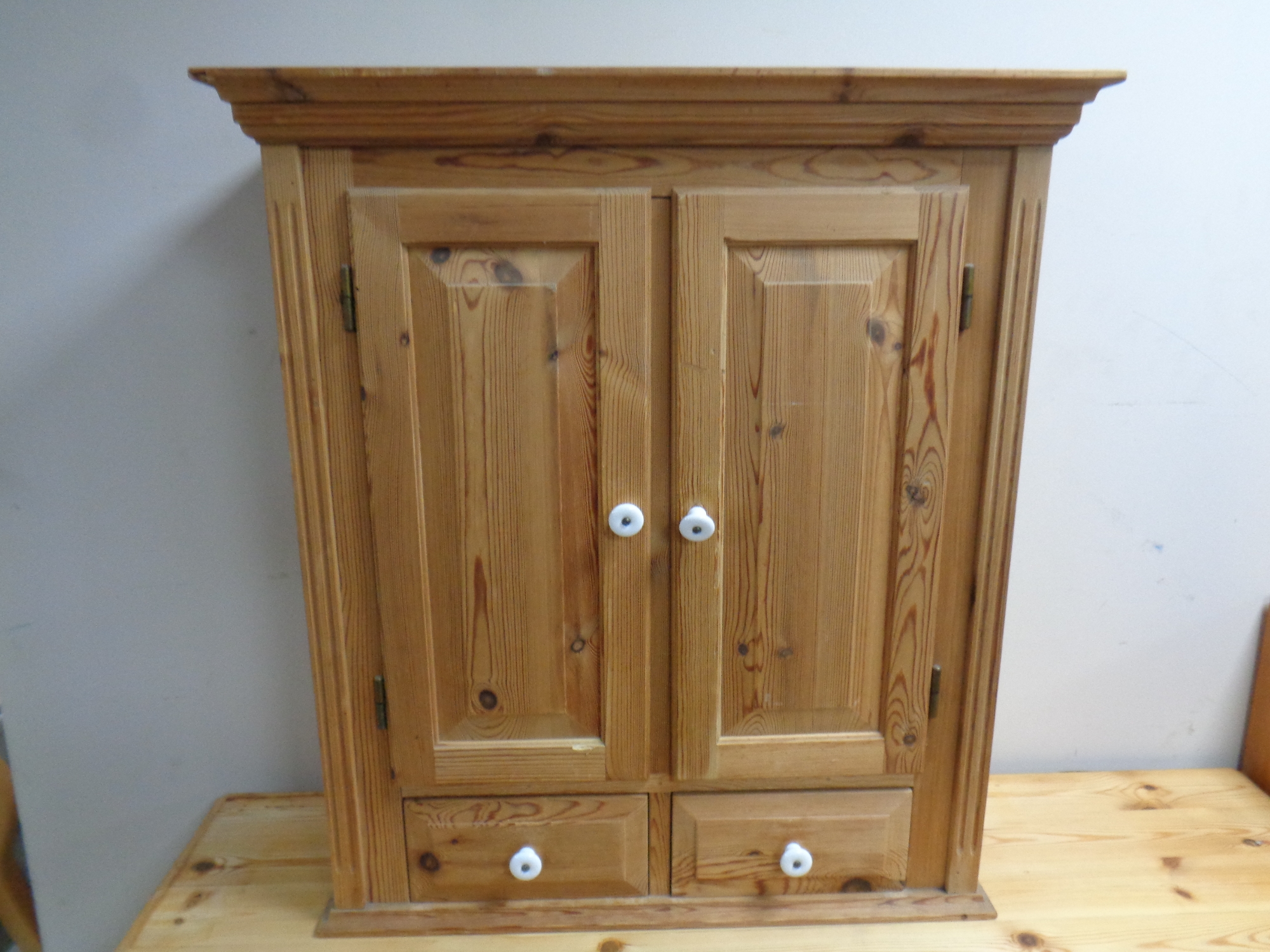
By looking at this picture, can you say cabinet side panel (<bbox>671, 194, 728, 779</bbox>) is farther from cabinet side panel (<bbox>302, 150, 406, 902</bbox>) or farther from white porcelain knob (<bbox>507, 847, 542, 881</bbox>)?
cabinet side panel (<bbox>302, 150, 406, 902</bbox>)

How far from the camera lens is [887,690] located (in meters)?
0.86

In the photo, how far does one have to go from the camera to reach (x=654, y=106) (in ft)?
2.32

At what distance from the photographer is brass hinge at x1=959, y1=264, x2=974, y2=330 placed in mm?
767

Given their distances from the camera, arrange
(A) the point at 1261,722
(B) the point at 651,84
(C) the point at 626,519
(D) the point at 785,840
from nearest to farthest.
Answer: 1. (B) the point at 651,84
2. (C) the point at 626,519
3. (D) the point at 785,840
4. (A) the point at 1261,722

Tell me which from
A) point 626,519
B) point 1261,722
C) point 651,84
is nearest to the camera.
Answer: point 651,84

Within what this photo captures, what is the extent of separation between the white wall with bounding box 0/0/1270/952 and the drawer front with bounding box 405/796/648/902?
41 cm

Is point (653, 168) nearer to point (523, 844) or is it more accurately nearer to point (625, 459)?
point (625, 459)

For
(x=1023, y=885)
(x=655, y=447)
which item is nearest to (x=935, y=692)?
(x=1023, y=885)

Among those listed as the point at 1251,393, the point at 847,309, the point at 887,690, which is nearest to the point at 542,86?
the point at 847,309

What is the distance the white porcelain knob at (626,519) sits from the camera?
2.59 ft

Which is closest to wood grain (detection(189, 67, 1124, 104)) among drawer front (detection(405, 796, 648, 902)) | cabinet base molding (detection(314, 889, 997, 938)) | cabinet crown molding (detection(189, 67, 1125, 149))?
cabinet crown molding (detection(189, 67, 1125, 149))

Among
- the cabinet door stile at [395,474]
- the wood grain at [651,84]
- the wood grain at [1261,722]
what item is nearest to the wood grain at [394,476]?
the cabinet door stile at [395,474]

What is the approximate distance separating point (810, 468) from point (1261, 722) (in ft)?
3.41

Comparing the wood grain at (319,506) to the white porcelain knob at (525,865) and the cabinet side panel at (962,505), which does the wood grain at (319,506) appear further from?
the cabinet side panel at (962,505)
